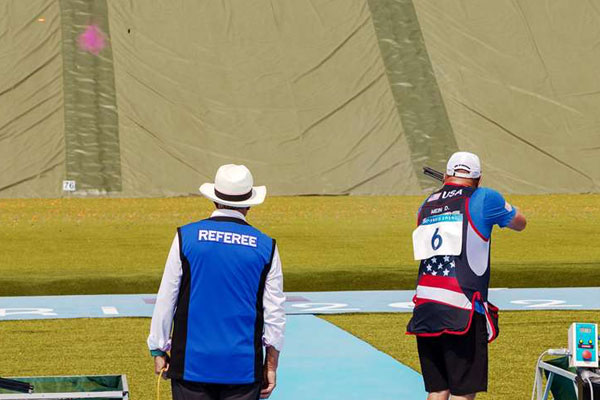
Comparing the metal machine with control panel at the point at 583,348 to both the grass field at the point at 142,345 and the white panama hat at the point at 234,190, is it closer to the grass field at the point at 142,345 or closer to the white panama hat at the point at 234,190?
the white panama hat at the point at 234,190

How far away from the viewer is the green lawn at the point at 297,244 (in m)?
15.5

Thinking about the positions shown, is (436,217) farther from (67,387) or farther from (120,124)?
(120,124)

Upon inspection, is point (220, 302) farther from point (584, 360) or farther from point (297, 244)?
point (297, 244)

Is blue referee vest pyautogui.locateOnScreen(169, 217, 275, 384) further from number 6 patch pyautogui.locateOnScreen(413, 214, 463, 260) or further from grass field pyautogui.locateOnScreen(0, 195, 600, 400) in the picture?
grass field pyautogui.locateOnScreen(0, 195, 600, 400)

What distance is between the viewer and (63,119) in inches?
1428

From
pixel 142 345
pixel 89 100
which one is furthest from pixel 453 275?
pixel 89 100

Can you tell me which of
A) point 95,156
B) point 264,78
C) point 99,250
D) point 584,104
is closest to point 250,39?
point 264,78

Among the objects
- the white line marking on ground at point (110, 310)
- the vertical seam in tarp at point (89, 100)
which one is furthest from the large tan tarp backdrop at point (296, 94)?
the white line marking on ground at point (110, 310)

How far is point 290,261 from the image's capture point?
56.6 feet

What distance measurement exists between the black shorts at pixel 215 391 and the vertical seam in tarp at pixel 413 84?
30592mm

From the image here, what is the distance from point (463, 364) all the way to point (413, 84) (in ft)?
109

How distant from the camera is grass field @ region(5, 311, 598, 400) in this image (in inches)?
366

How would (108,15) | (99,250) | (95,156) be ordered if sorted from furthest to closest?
(108,15) → (95,156) → (99,250)

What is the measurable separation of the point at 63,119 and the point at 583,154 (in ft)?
56.3
